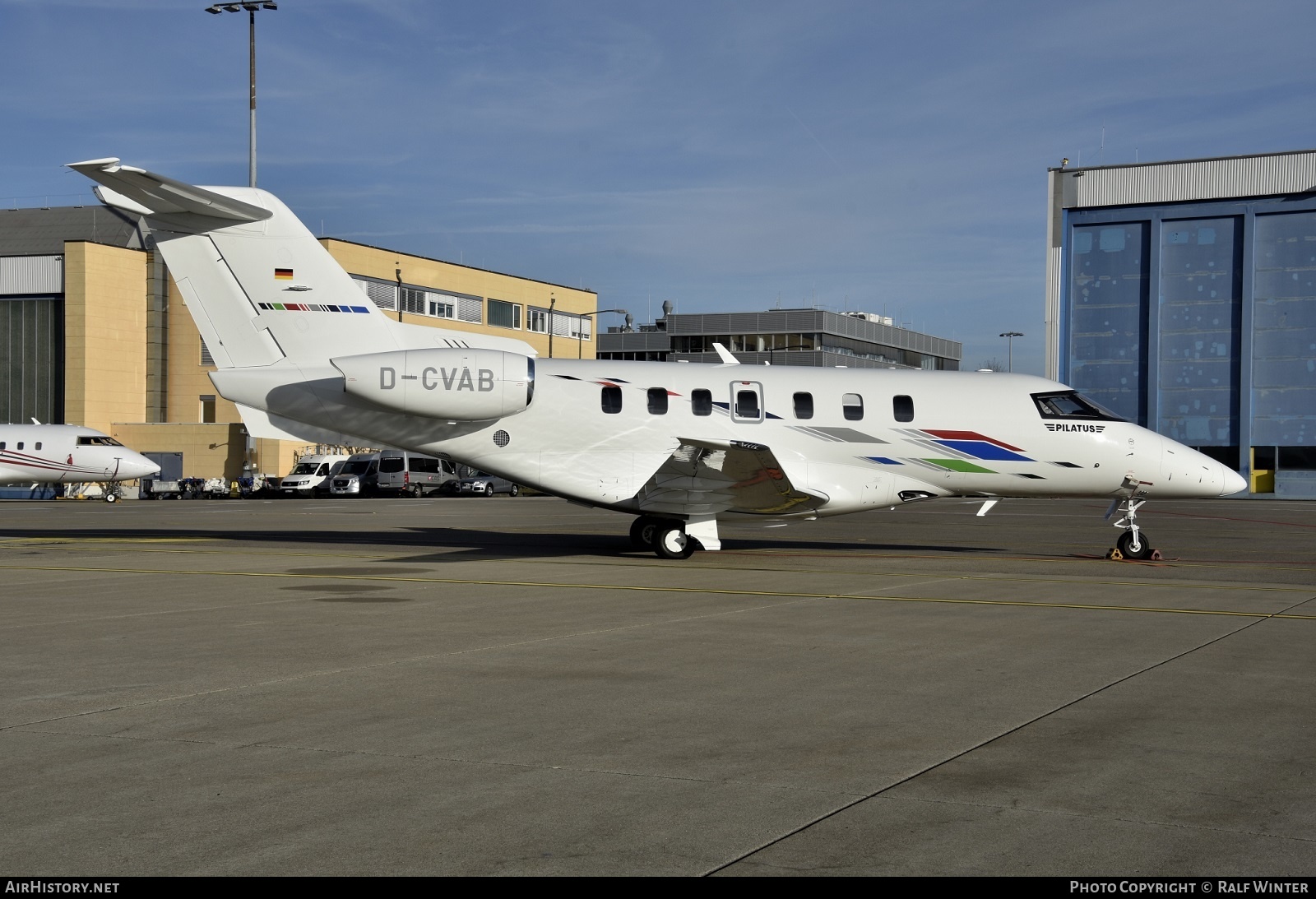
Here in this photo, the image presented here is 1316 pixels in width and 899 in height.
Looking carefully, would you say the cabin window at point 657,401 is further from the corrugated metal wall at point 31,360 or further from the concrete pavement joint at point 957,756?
the corrugated metal wall at point 31,360

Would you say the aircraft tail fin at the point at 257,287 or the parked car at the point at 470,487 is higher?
the aircraft tail fin at the point at 257,287

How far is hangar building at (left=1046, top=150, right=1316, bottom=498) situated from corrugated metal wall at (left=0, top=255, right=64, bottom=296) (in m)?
49.2

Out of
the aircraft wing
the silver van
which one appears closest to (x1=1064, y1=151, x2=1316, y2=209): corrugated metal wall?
the silver van

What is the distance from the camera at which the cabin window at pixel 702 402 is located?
18469mm

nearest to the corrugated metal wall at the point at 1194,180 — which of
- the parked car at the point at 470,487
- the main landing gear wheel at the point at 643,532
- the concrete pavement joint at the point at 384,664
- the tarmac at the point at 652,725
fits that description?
the parked car at the point at 470,487

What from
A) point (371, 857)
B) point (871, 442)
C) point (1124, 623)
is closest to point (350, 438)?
point (871, 442)

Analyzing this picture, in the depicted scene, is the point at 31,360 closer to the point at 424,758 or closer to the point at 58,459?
the point at 58,459

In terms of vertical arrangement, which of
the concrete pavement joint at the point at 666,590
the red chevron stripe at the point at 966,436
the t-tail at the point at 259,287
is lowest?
the concrete pavement joint at the point at 666,590

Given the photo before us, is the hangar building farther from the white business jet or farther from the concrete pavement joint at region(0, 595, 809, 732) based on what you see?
the concrete pavement joint at region(0, 595, 809, 732)

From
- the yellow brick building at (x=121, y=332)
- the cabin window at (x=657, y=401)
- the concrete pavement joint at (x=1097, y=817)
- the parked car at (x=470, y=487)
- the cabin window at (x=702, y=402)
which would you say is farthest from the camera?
the yellow brick building at (x=121, y=332)

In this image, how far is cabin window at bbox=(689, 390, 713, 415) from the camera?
18469mm

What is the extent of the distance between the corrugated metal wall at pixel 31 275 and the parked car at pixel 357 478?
1932cm

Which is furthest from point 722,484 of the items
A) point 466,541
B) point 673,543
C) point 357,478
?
point 357,478

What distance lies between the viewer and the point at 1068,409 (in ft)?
63.7
